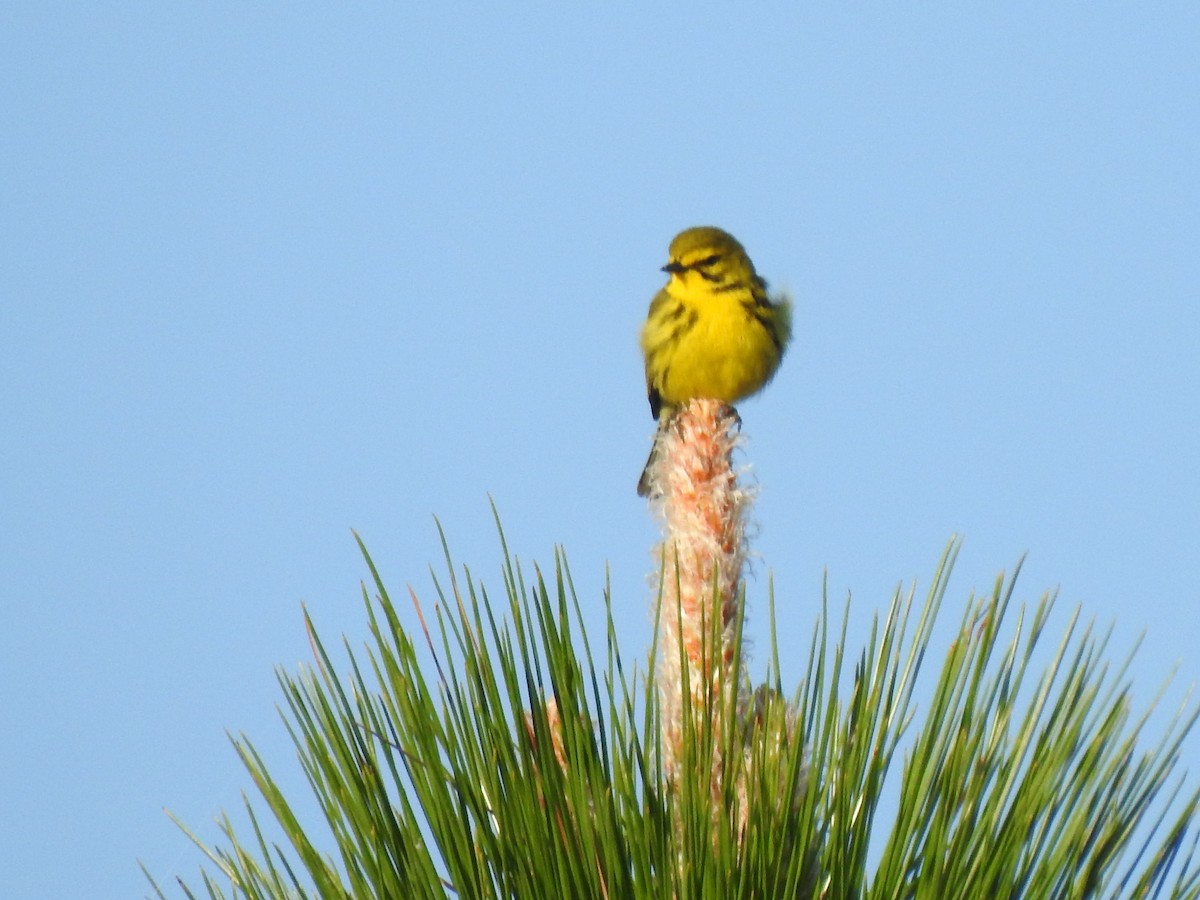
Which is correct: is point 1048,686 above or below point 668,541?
below

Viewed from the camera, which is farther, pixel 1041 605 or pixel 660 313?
pixel 660 313

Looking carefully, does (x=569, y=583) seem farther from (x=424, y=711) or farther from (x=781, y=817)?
(x=781, y=817)

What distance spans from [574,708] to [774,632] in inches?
9.9

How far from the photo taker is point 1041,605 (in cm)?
171

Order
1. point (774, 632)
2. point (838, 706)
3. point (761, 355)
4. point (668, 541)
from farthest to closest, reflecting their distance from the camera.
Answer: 1. point (761, 355)
2. point (668, 541)
3. point (838, 706)
4. point (774, 632)

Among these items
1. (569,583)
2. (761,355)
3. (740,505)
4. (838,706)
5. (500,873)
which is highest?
(761,355)

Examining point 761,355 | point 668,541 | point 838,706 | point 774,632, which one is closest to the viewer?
point 774,632

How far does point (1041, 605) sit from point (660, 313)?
3.68 meters

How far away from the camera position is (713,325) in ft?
16.5

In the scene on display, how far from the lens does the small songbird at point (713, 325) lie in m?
5.01

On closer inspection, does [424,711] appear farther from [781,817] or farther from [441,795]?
[781,817]

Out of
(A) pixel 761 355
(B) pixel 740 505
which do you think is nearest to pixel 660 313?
(A) pixel 761 355

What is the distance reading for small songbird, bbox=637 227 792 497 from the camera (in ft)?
16.4

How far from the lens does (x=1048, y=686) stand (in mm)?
1749
